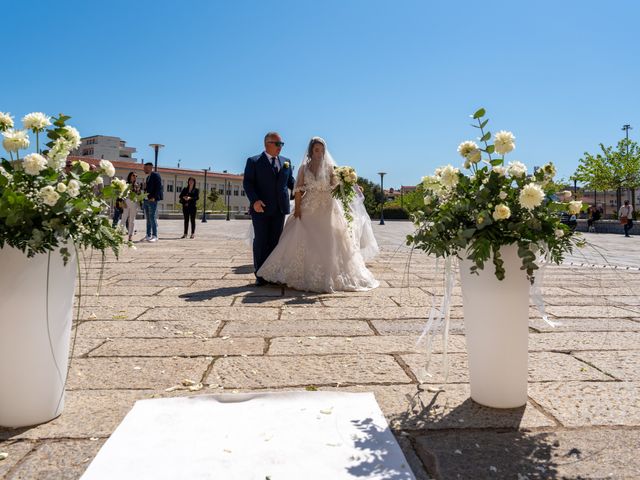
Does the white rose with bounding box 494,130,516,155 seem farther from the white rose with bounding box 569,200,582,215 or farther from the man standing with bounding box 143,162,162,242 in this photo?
the man standing with bounding box 143,162,162,242

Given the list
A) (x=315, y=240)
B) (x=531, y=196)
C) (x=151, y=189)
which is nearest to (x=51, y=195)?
(x=531, y=196)

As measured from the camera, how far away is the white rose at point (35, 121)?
2033 millimetres

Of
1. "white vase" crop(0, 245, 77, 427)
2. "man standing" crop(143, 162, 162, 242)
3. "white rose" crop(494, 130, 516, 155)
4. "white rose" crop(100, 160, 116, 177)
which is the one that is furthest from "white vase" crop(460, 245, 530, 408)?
"man standing" crop(143, 162, 162, 242)

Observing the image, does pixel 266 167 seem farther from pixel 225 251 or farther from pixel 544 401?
pixel 225 251

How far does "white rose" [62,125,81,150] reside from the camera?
2.08 meters

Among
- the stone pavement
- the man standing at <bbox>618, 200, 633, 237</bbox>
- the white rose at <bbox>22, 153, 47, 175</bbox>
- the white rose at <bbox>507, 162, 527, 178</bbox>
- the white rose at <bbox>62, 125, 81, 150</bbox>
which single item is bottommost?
the stone pavement

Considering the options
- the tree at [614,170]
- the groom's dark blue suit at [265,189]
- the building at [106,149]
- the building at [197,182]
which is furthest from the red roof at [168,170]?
the groom's dark blue suit at [265,189]

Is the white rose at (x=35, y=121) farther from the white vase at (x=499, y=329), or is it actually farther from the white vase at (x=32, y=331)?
the white vase at (x=499, y=329)

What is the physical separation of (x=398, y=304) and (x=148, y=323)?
2.24 metres

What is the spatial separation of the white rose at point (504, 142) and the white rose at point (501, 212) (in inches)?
12.3

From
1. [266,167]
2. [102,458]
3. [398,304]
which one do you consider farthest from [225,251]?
[102,458]

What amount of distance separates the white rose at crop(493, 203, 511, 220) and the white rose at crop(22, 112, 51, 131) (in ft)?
5.86

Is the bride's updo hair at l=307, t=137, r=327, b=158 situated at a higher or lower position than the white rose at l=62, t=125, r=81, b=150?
higher

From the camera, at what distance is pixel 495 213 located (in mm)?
1932
